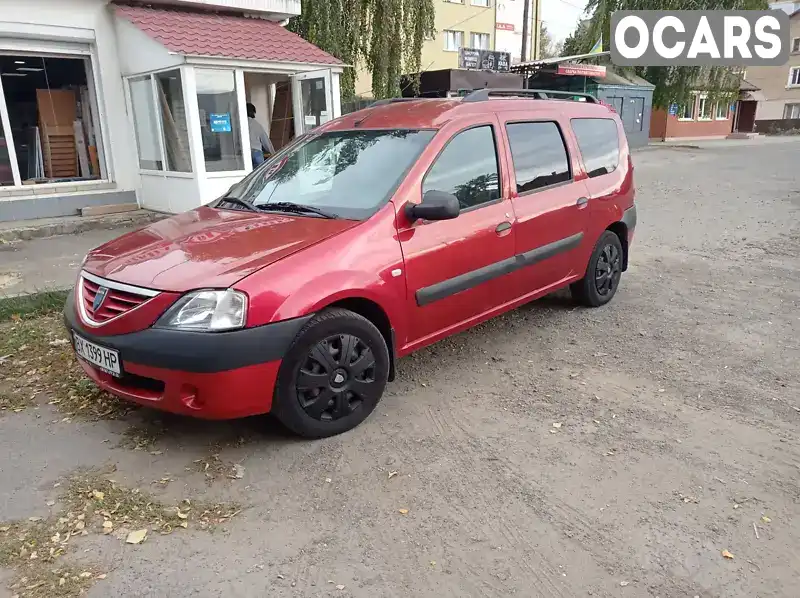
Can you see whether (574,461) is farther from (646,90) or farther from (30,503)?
(646,90)

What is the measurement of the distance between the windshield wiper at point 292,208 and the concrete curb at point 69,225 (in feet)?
21.1

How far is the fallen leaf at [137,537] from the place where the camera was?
274 cm

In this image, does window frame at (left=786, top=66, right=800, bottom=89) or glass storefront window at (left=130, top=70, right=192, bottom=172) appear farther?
window frame at (left=786, top=66, right=800, bottom=89)

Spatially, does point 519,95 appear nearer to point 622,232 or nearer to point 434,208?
point 622,232

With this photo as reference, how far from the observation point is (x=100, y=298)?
337 cm

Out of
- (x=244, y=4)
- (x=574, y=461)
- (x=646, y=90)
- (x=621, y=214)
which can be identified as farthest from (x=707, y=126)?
(x=574, y=461)

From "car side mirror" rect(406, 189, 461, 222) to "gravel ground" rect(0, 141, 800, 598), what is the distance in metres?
1.21

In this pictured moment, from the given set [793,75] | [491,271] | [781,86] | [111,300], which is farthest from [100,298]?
[793,75]

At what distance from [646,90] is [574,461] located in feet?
98.0

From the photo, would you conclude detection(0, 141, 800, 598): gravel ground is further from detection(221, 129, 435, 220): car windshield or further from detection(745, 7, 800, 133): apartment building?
detection(745, 7, 800, 133): apartment building

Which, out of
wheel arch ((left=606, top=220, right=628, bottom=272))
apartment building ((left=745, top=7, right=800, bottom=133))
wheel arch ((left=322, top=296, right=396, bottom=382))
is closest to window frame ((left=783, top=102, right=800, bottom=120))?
apartment building ((left=745, top=7, right=800, bottom=133))

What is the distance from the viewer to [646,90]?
95.7 ft

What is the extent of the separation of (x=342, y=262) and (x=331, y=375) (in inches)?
24.8

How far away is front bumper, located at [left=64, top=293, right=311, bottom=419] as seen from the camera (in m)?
3.04
